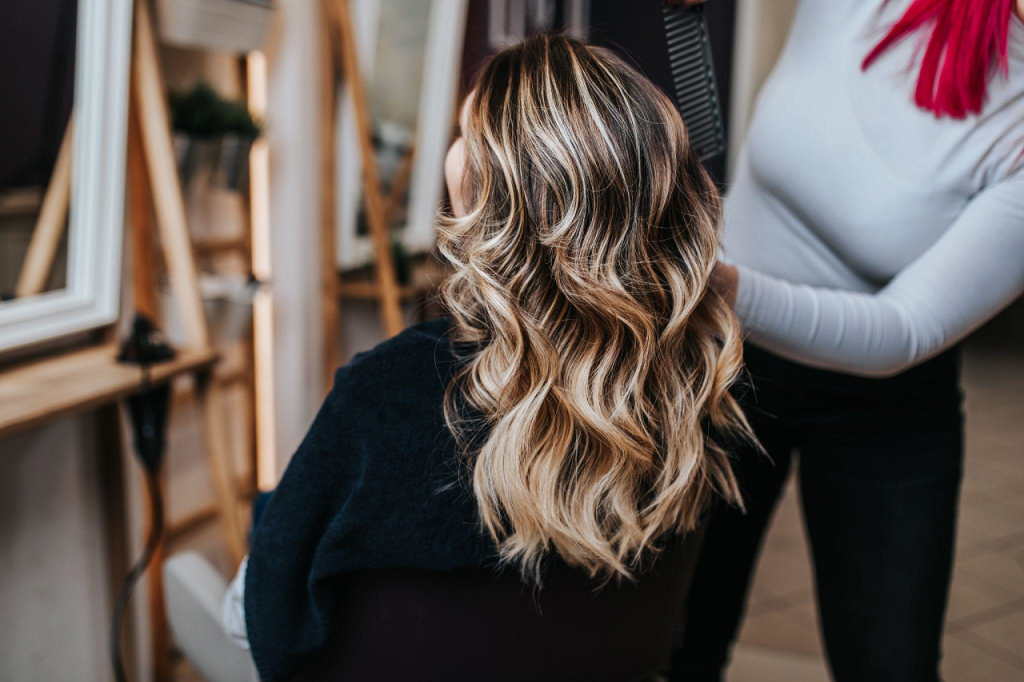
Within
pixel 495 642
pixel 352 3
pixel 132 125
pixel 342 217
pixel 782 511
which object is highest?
pixel 352 3

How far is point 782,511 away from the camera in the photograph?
312cm

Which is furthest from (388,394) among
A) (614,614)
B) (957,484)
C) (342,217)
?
(342,217)

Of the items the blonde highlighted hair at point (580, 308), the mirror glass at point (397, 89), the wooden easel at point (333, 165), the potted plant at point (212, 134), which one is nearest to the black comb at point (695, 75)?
the blonde highlighted hair at point (580, 308)

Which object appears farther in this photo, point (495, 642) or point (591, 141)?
point (495, 642)

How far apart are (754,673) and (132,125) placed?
193 centimetres

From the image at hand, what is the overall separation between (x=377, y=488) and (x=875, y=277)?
79 cm

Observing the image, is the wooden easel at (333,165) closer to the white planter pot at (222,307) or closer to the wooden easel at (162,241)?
the white planter pot at (222,307)

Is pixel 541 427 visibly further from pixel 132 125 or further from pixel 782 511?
pixel 782 511

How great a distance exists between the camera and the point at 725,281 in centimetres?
90

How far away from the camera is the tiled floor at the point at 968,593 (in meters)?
2.10

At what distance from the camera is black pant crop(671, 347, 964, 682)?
115cm

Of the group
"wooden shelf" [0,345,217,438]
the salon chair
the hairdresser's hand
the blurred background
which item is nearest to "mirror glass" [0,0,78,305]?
the blurred background

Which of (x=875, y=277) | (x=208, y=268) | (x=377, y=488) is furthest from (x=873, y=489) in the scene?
(x=208, y=268)

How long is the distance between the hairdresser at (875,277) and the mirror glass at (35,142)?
1066mm
